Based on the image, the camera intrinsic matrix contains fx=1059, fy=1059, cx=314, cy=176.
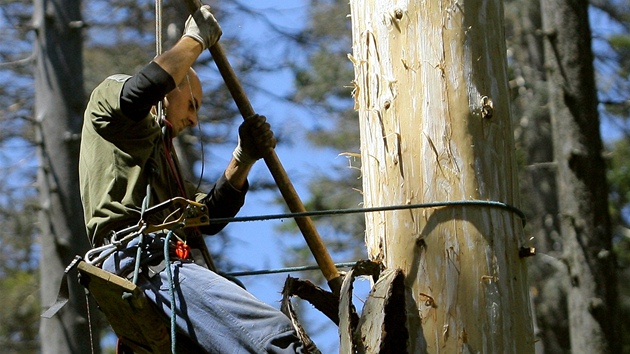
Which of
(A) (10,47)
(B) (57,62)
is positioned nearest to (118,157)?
(B) (57,62)

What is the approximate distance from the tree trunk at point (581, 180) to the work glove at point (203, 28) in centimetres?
387

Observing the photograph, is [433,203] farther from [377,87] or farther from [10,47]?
[10,47]

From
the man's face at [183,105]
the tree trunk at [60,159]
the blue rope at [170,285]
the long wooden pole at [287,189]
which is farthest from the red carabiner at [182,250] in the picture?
the tree trunk at [60,159]

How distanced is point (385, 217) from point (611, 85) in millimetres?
13400

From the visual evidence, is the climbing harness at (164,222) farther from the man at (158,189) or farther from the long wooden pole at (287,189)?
the long wooden pole at (287,189)

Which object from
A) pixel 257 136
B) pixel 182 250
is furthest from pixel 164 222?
pixel 257 136

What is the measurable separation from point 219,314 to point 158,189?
0.75 metres

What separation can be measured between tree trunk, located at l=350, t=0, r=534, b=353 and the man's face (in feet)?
4.50

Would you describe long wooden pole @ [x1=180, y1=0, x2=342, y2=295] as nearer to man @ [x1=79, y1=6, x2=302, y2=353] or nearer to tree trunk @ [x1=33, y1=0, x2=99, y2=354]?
man @ [x1=79, y1=6, x2=302, y2=353]

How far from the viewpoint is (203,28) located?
15.1 feet

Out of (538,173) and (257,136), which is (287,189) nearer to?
(257,136)

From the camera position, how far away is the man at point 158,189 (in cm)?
385

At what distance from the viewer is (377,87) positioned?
3.73 m

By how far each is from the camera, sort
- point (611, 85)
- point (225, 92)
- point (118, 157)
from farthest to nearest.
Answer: point (611, 85)
point (225, 92)
point (118, 157)
